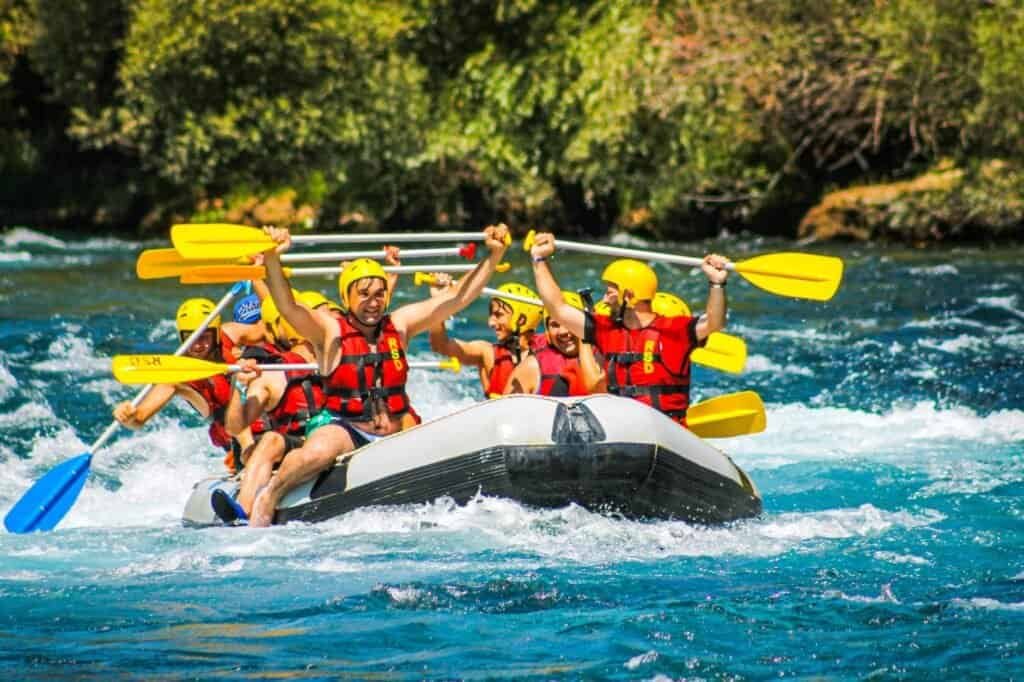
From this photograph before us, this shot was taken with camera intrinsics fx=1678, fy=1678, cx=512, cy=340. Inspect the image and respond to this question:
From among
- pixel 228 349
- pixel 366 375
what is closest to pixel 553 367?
pixel 366 375

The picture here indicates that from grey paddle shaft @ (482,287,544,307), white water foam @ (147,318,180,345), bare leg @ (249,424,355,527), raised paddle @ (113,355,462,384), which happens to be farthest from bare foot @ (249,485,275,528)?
white water foam @ (147,318,180,345)

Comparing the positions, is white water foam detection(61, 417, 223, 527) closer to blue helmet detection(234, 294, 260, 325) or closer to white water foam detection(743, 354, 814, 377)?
blue helmet detection(234, 294, 260, 325)

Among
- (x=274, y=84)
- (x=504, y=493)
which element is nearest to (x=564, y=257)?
(x=274, y=84)

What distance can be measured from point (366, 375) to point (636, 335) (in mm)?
1293

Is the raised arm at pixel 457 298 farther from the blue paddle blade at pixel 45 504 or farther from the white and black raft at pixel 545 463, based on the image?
the blue paddle blade at pixel 45 504

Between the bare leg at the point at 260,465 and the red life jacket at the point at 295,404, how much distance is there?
44 centimetres

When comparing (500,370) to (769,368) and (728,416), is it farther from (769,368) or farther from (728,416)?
(769,368)

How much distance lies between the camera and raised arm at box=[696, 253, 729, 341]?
7613 millimetres

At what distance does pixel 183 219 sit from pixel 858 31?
11713mm

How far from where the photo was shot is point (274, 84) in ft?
85.5

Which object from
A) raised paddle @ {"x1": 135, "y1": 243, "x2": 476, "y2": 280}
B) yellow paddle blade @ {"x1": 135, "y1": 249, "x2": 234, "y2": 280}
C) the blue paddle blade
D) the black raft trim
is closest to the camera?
the black raft trim

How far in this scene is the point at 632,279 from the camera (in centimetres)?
788

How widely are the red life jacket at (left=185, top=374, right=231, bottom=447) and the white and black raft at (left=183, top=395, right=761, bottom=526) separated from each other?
58.8 inches

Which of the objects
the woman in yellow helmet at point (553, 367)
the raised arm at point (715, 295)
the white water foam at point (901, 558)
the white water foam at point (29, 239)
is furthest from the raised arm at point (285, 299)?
the white water foam at point (29, 239)
